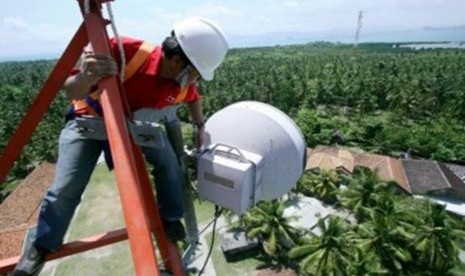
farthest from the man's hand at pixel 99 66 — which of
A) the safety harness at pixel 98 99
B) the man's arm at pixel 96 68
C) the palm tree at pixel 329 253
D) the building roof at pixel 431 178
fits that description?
the building roof at pixel 431 178

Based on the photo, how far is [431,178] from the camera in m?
30.5

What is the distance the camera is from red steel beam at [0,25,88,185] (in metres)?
2.79

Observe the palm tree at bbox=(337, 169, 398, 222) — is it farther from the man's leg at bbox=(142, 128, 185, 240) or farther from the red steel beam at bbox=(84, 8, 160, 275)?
the red steel beam at bbox=(84, 8, 160, 275)

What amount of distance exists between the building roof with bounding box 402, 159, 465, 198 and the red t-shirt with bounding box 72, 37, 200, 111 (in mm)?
29773

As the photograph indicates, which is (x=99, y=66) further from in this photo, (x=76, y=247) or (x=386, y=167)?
→ (x=386, y=167)

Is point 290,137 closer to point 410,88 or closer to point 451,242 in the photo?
point 451,242

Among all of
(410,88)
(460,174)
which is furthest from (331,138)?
(410,88)

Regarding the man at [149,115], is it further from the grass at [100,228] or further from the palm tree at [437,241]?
the palm tree at [437,241]

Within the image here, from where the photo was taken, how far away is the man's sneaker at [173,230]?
3.57 meters

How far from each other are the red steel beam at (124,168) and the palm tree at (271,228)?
2155 cm

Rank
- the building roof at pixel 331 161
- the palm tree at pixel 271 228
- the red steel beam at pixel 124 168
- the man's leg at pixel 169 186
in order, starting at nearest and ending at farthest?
the red steel beam at pixel 124 168 → the man's leg at pixel 169 186 → the palm tree at pixel 271 228 → the building roof at pixel 331 161

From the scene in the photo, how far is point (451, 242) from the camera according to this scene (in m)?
22.1

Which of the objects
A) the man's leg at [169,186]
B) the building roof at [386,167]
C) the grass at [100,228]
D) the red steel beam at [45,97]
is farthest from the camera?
the building roof at [386,167]

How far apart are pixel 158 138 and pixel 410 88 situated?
56322 millimetres
